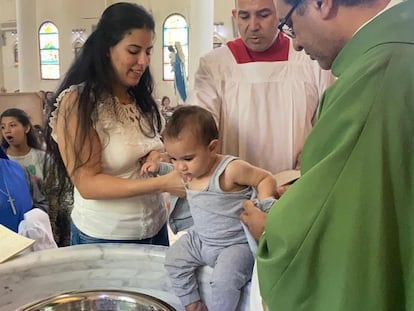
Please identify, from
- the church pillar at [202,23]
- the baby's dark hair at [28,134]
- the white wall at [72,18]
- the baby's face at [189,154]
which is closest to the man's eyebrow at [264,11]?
the baby's face at [189,154]

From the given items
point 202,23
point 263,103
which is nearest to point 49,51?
point 202,23

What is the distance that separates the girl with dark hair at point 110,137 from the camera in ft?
4.48

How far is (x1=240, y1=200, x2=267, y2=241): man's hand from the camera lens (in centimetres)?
104

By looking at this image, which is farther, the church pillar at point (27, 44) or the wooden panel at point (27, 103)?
the church pillar at point (27, 44)

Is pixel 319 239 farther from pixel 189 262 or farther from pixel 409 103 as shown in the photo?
pixel 189 262

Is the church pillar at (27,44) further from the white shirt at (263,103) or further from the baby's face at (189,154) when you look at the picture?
the baby's face at (189,154)

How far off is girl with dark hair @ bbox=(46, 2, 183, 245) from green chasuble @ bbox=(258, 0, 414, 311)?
66 cm

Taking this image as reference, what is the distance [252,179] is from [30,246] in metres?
0.54

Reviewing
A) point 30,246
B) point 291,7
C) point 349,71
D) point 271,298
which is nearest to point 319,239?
point 271,298

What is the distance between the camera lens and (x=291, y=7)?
82 centimetres

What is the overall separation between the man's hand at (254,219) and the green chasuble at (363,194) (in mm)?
316

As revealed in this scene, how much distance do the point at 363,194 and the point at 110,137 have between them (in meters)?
0.88

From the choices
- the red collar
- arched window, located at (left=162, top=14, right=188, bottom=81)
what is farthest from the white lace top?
arched window, located at (left=162, top=14, right=188, bottom=81)

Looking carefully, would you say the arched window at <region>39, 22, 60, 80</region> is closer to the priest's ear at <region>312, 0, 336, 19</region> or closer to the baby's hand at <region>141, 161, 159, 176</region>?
the baby's hand at <region>141, 161, 159, 176</region>
